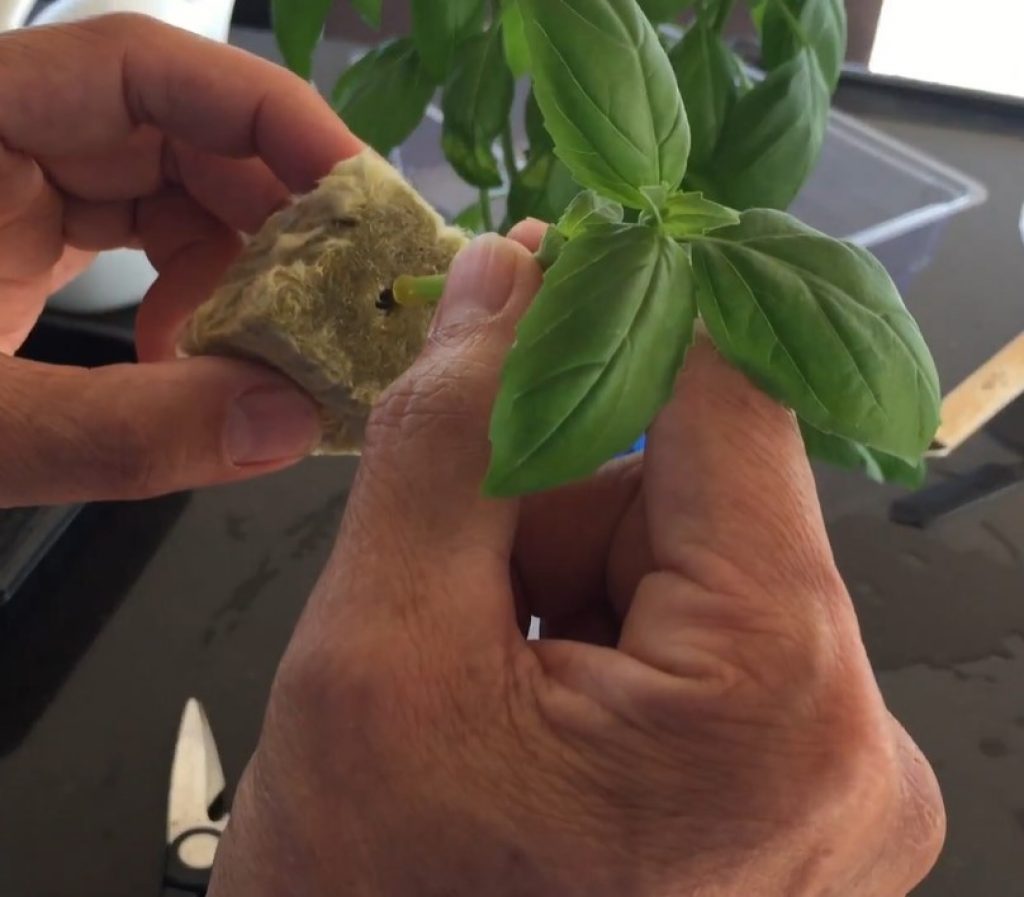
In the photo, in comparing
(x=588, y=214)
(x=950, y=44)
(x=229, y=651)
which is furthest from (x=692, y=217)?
(x=950, y=44)

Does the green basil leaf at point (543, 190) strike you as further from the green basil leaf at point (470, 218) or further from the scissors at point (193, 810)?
the scissors at point (193, 810)

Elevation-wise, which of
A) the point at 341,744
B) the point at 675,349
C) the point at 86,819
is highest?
the point at 675,349

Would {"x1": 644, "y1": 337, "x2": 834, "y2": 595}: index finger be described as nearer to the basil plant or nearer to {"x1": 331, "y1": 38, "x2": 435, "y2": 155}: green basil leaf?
the basil plant

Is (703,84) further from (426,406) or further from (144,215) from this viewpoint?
(144,215)

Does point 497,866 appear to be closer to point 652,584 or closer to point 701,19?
point 652,584

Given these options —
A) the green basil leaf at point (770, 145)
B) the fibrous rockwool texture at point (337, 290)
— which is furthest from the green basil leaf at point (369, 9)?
the green basil leaf at point (770, 145)

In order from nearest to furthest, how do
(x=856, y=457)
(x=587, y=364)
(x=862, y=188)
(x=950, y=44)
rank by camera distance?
1. (x=587, y=364)
2. (x=856, y=457)
3. (x=862, y=188)
4. (x=950, y=44)

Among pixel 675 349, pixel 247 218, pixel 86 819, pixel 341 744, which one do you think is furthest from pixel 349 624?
pixel 247 218
